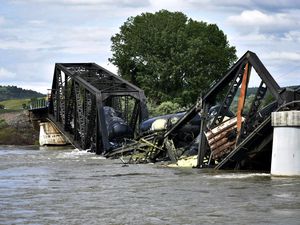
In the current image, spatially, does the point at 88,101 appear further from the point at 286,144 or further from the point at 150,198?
the point at 150,198

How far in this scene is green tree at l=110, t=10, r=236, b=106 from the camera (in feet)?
318

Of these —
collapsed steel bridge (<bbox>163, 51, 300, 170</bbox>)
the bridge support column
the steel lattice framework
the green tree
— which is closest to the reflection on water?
the bridge support column

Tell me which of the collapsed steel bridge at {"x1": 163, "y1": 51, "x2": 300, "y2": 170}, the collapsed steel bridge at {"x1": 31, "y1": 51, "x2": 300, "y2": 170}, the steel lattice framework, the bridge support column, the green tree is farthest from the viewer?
the green tree

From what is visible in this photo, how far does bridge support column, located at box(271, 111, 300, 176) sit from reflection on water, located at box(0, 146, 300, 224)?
0.77 metres

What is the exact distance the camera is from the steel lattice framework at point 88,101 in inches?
2279

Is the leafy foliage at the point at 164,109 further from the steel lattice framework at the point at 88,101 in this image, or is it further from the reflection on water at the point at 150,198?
the reflection on water at the point at 150,198

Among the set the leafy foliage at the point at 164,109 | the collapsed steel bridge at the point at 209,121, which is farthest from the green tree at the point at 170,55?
the collapsed steel bridge at the point at 209,121

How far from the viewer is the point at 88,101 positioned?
200 feet

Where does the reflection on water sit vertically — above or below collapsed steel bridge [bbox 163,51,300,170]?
below

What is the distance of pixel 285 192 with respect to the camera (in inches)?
910

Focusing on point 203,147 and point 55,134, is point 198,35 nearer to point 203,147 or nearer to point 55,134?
→ point 55,134

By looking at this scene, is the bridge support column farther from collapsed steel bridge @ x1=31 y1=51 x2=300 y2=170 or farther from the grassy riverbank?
the grassy riverbank

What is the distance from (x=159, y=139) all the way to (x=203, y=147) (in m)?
6.99

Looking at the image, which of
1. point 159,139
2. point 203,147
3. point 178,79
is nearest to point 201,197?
point 203,147
